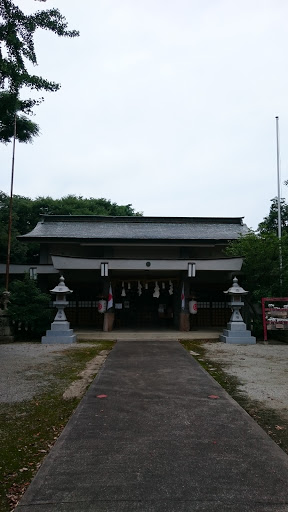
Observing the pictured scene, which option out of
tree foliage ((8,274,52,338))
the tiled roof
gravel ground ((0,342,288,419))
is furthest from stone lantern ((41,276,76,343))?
the tiled roof

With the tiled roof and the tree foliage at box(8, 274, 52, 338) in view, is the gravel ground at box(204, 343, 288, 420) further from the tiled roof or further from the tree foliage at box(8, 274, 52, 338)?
the tiled roof

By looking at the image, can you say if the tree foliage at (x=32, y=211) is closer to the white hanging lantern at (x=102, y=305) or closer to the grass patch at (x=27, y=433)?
the white hanging lantern at (x=102, y=305)

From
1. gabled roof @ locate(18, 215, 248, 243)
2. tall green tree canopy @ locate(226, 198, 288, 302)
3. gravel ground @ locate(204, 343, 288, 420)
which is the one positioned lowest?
gravel ground @ locate(204, 343, 288, 420)

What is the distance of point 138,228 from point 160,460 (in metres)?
20.0

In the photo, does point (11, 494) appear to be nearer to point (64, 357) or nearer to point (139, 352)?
point (64, 357)

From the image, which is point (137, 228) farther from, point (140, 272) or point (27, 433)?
point (27, 433)

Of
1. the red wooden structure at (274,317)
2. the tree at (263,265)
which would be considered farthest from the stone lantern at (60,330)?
the tree at (263,265)

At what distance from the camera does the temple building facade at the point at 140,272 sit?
667 inches

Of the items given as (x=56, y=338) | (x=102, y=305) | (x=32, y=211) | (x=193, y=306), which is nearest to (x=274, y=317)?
(x=193, y=306)

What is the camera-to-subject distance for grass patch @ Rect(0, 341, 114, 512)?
3.11 metres

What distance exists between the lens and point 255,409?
530cm

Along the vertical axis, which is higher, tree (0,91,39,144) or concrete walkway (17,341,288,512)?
tree (0,91,39,144)

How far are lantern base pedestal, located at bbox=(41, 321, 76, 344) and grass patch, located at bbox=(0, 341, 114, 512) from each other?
6299 millimetres

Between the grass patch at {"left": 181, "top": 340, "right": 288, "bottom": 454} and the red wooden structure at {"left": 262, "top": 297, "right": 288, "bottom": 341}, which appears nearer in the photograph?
the grass patch at {"left": 181, "top": 340, "right": 288, "bottom": 454}
